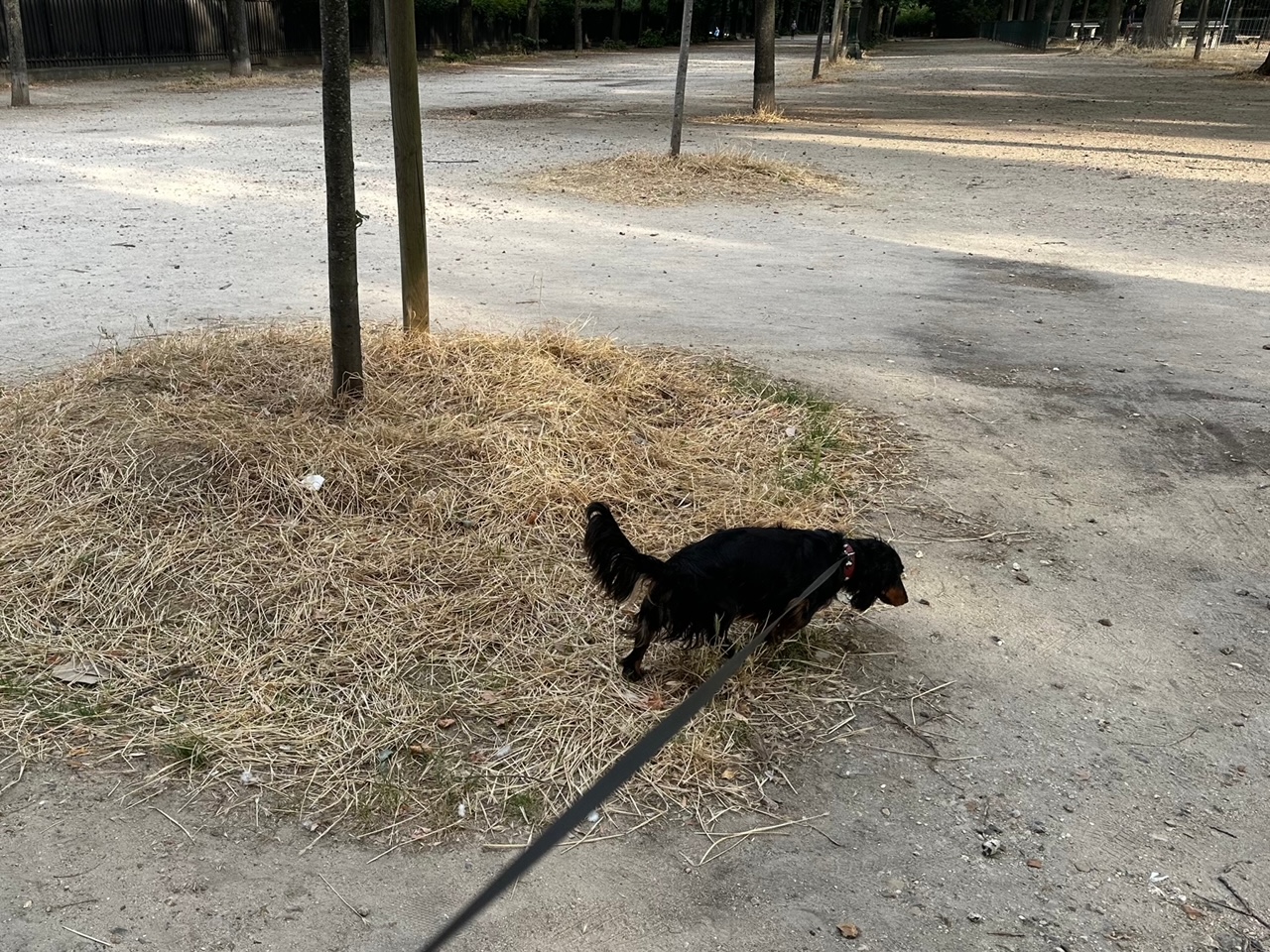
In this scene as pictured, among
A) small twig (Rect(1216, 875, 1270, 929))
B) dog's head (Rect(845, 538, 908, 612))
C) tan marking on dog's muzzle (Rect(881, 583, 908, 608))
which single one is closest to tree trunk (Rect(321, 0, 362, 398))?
dog's head (Rect(845, 538, 908, 612))

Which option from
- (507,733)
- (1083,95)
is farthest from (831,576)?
(1083,95)

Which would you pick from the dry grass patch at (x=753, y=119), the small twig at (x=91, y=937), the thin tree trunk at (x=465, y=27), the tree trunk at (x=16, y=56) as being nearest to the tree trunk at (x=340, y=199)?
the small twig at (x=91, y=937)

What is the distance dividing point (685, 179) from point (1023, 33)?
5435 cm

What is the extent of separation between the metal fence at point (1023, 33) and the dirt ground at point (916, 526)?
145ft

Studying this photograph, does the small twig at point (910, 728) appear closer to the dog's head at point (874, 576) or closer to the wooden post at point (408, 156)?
the dog's head at point (874, 576)

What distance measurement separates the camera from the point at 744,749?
2986mm

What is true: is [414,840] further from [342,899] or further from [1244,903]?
[1244,903]

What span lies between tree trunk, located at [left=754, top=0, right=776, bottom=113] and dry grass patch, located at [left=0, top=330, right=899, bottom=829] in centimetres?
1435

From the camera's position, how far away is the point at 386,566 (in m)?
3.72

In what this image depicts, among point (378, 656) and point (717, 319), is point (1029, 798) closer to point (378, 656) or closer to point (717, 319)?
point (378, 656)

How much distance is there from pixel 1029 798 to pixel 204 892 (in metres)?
2.23


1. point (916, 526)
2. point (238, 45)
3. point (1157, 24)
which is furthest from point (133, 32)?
point (1157, 24)

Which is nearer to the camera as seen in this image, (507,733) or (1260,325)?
(507,733)

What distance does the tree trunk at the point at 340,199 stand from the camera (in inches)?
163
